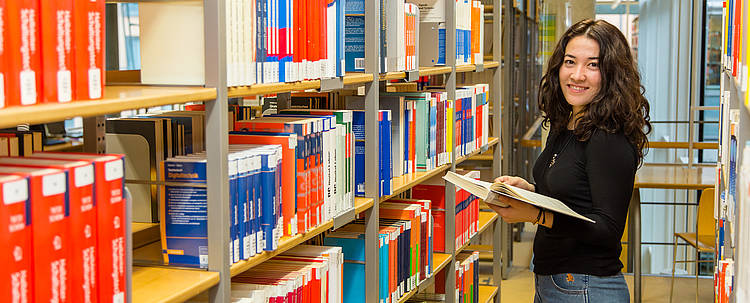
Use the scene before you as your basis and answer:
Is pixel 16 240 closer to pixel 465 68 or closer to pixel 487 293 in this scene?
pixel 465 68

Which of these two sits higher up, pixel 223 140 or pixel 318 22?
pixel 318 22

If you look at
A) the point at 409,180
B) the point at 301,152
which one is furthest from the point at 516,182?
the point at 301,152

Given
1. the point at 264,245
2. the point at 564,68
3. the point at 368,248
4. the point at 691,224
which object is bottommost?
the point at 691,224

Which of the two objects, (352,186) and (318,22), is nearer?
(318,22)

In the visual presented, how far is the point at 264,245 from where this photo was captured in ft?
5.88

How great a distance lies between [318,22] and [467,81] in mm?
2957

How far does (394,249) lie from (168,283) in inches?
48.7

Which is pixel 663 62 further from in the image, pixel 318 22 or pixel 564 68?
pixel 318 22

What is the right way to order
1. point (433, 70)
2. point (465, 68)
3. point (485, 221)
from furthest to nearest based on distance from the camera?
point (485, 221) → point (465, 68) → point (433, 70)

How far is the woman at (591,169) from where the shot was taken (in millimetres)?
2160

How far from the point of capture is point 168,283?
154 centimetres

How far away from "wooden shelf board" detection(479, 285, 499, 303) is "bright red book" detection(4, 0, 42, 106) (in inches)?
125

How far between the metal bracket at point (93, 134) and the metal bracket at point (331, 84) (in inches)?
22.4

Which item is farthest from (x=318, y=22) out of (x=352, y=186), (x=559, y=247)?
(x=559, y=247)
